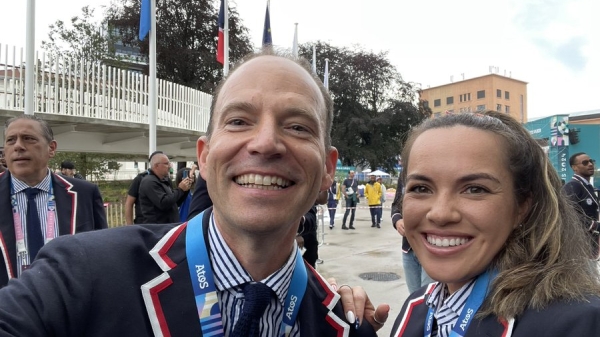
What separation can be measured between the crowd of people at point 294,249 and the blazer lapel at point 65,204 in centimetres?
211

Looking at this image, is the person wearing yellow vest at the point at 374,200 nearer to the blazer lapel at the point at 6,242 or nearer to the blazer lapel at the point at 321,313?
the blazer lapel at the point at 6,242

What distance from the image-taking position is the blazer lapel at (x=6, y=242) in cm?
289

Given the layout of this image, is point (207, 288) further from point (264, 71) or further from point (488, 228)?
point (488, 228)

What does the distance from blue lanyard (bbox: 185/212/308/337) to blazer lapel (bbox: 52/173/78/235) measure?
232 cm

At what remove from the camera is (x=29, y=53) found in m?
6.95

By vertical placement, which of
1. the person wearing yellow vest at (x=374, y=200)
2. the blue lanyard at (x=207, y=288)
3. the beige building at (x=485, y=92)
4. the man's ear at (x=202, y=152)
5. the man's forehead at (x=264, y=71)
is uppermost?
the beige building at (x=485, y=92)

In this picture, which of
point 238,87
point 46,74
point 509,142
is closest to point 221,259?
point 238,87

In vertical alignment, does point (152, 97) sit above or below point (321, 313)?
above

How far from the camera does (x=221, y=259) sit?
55.1 inches

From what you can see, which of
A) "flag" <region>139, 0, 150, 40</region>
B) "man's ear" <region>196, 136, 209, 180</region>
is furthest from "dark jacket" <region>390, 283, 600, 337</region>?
"flag" <region>139, 0, 150, 40</region>

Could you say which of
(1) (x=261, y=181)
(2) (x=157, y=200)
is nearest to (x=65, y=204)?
(2) (x=157, y=200)

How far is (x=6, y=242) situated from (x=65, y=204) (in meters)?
0.52

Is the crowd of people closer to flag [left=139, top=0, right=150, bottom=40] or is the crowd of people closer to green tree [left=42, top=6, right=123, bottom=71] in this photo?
flag [left=139, top=0, right=150, bottom=40]

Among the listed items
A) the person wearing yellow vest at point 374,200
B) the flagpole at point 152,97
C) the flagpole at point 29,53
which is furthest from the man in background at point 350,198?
the flagpole at point 29,53
